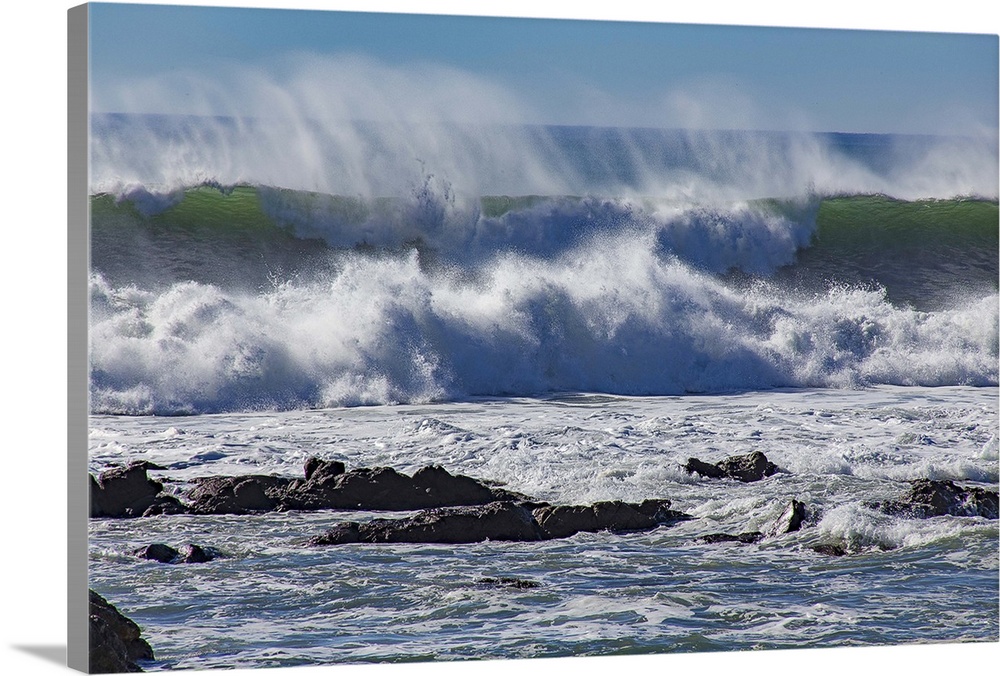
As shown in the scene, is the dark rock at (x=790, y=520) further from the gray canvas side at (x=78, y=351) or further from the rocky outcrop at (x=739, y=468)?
the gray canvas side at (x=78, y=351)

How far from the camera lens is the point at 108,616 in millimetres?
8312

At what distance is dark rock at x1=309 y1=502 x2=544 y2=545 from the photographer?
9.07m

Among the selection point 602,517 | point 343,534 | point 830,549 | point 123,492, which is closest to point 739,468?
point 830,549

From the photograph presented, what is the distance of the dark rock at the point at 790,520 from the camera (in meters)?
9.68

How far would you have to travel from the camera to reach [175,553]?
872 centimetres

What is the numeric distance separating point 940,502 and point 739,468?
1.41 metres

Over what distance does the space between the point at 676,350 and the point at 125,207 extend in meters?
3.60

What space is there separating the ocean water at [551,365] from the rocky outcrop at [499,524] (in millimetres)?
73

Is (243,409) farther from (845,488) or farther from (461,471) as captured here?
(845,488)

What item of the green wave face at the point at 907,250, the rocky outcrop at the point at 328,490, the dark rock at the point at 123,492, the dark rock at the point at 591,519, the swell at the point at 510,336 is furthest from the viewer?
the green wave face at the point at 907,250

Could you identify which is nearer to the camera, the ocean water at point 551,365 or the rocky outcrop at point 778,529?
the ocean water at point 551,365

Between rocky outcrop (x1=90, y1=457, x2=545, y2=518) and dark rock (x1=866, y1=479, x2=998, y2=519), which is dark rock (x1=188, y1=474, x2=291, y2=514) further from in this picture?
dark rock (x1=866, y1=479, x2=998, y2=519)

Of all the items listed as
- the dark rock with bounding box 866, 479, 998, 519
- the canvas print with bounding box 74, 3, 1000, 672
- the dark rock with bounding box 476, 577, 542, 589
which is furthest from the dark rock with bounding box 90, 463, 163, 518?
the dark rock with bounding box 866, 479, 998, 519

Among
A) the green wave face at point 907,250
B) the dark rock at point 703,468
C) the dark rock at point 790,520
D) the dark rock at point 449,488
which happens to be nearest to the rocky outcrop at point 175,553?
the dark rock at point 449,488
